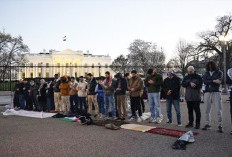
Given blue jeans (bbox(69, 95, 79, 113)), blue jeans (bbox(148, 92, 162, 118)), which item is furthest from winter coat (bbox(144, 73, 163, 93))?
blue jeans (bbox(69, 95, 79, 113))

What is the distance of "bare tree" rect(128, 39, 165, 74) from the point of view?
161 ft

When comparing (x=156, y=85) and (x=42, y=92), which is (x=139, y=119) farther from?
(x=42, y=92)

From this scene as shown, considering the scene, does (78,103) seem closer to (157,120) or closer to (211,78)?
(157,120)

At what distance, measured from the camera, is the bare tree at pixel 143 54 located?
161 feet

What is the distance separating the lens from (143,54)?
5244 cm

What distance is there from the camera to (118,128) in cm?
754

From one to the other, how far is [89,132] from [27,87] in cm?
832

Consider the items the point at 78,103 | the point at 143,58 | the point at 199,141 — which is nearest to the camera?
the point at 199,141

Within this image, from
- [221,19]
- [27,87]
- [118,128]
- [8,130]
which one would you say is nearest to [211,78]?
[118,128]

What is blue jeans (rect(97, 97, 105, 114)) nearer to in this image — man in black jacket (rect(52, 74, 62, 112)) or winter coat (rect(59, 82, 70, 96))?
winter coat (rect(59, 82, 70, 96))

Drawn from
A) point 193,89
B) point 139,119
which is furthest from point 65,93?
point 193,89

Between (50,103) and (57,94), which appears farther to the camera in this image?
(50,103)

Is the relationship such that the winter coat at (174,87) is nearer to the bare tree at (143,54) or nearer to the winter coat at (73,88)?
the winter coat at (73,88)

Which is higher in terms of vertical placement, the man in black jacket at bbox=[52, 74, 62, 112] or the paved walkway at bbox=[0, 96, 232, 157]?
the man in black jacket at bbox=[52, 74, 62, 112]
